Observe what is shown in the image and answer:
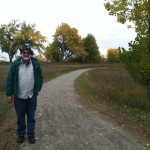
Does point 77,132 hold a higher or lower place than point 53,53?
lower

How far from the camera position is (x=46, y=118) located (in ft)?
35.1

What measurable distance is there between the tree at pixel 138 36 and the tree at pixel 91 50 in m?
78.8

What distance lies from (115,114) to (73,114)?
4.85 ft

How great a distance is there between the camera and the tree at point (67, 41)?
9519 cm

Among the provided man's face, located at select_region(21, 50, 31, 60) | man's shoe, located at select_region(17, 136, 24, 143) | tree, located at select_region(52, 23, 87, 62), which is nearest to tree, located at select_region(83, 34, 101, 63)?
tree, located at select_region(52, 23, 87, 62)

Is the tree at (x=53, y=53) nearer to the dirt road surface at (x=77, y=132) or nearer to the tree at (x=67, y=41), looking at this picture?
the tree at (x=67, y=41)

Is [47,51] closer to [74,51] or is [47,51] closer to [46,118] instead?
[74,51]

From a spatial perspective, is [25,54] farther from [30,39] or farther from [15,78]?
[30,39]

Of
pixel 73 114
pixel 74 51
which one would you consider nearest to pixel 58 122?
pixel 73 114

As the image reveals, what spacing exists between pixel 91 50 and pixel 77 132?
288 ft

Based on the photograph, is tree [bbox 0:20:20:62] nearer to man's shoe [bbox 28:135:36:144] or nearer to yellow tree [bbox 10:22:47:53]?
yellow tree [bbox 10:22:47:53]

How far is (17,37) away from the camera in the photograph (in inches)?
3337

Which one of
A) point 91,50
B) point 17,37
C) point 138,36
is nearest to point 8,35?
point 17,37

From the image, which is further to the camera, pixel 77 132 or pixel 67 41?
pixel 67 41
